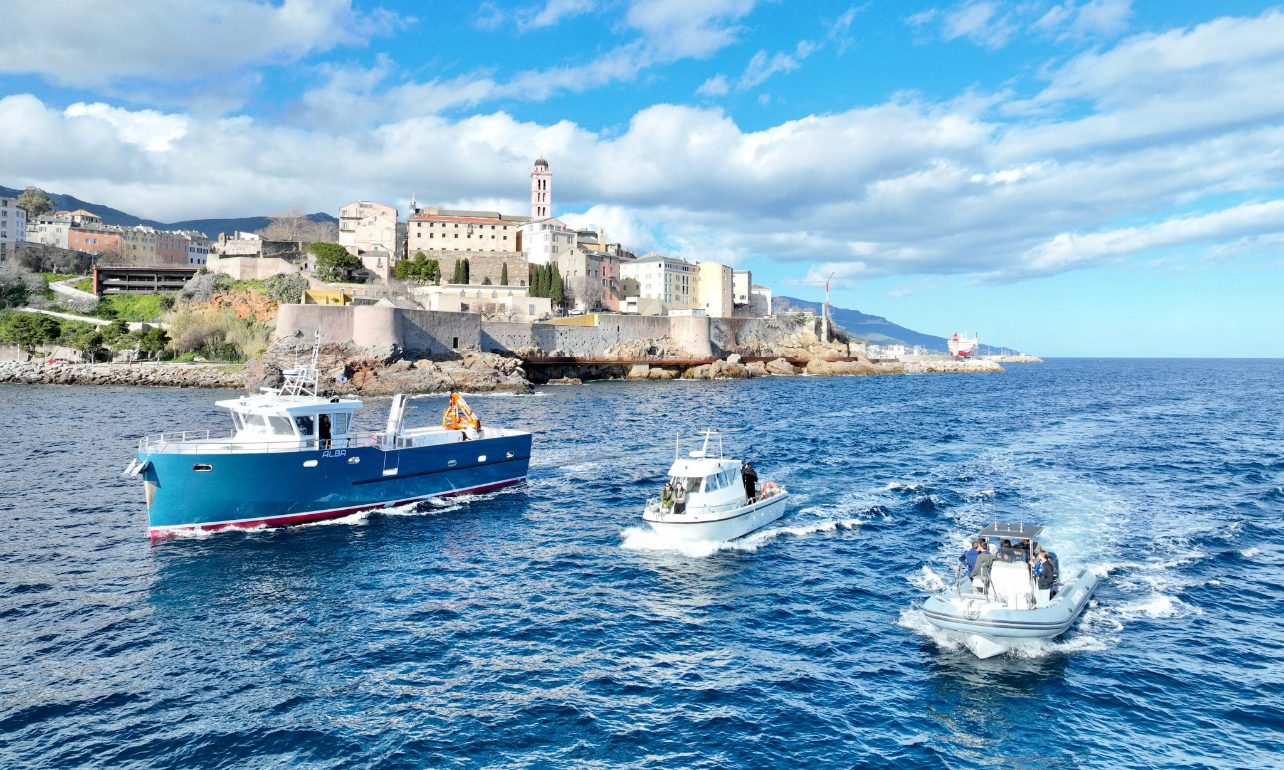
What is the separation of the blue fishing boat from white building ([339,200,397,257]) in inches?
3691

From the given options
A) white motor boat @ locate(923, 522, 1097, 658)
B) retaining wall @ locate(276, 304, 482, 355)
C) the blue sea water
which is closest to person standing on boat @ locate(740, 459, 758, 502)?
the blue sea water

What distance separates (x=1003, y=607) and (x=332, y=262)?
9727cm

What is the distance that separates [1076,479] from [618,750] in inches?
1147

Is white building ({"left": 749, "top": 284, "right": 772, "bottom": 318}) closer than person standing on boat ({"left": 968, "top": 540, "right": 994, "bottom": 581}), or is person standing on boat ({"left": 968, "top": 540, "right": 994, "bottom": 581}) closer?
person standing on boat ({"left": 968, "top": 540, "right": 994, "bottom": 581})

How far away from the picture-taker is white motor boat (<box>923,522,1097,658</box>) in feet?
50.3

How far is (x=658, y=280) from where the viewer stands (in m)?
131

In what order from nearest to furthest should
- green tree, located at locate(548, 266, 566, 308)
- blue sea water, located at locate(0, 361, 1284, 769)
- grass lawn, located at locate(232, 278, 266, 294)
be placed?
blue sea water, located at locate(0, 361, 1284, 769), grass lawn, located at locate(232, 278, 266, 294), green tree, located at locate(548, 266, 566, 308)

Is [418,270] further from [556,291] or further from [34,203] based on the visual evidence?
[34,203]

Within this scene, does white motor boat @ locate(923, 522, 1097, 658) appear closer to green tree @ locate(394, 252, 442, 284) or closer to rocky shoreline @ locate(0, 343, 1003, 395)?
rocky shoreline @ locate(0, 343, 1003, 395)

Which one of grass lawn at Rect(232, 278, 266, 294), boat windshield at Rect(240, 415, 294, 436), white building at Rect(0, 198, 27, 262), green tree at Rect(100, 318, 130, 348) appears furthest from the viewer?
white building at Rect(0, 198, 27, 262)

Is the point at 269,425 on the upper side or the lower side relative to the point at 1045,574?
upper

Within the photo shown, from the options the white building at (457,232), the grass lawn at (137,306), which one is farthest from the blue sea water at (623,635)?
the white building at (457,232)

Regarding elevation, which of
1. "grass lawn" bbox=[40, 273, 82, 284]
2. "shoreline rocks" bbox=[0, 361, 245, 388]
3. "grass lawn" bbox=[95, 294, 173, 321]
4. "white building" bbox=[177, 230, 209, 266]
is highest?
"white building" bbox=[177, 230, 209, 266]

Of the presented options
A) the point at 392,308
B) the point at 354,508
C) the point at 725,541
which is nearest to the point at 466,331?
the point at 392,308
